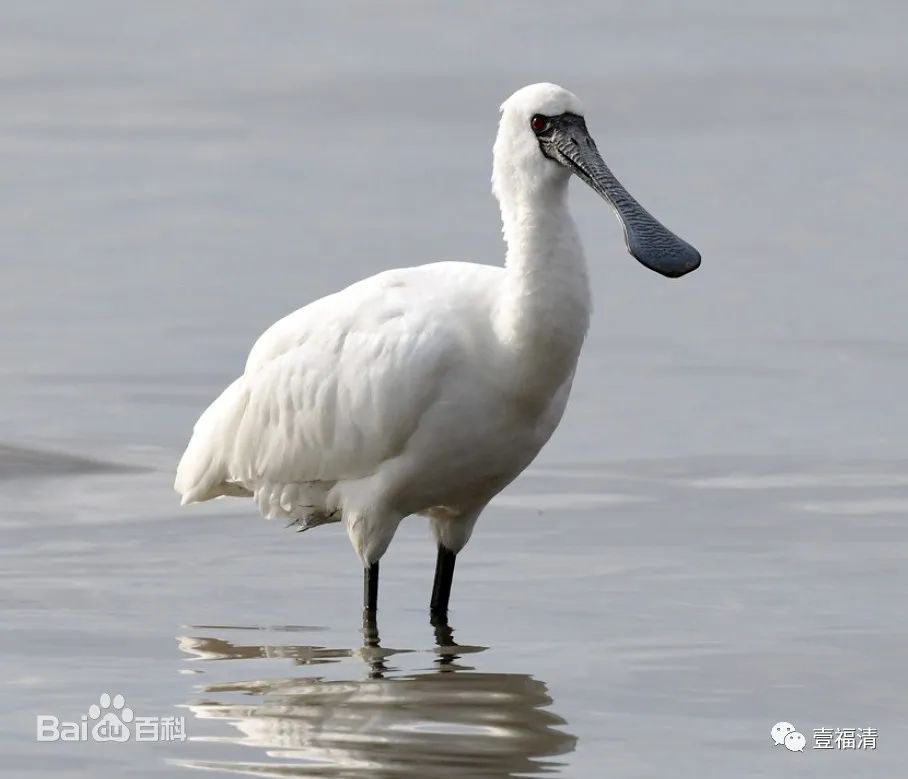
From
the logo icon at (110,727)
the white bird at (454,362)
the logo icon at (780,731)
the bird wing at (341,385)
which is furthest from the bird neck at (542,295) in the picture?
the logo icon at (110,727)

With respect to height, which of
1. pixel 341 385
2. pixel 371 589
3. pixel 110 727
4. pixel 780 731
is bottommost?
pixel 780 731

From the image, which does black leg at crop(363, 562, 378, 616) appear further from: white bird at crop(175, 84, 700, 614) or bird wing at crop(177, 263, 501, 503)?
bird wing at crop(177, 263, 501, 503)

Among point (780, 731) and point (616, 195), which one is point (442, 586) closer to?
point (616, 195)

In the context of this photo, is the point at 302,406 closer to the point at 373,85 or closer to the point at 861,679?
the point at 861,679

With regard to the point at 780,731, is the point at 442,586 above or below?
above

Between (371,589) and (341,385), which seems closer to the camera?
(341,385)

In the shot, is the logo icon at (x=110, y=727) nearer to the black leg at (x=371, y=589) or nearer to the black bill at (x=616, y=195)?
the black leg at (x=371, y=589)

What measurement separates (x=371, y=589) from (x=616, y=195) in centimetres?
224

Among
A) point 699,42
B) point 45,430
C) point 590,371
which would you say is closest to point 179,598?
point 45,430

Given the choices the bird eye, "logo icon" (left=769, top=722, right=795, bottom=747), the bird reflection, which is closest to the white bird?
the bird eye

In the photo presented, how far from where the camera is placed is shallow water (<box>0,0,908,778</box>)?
11125 millimetres

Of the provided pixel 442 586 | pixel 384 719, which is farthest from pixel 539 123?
pixel 384 719

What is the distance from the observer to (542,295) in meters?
11.8

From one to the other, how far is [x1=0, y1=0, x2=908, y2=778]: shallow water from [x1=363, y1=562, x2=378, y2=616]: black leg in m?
0.16
